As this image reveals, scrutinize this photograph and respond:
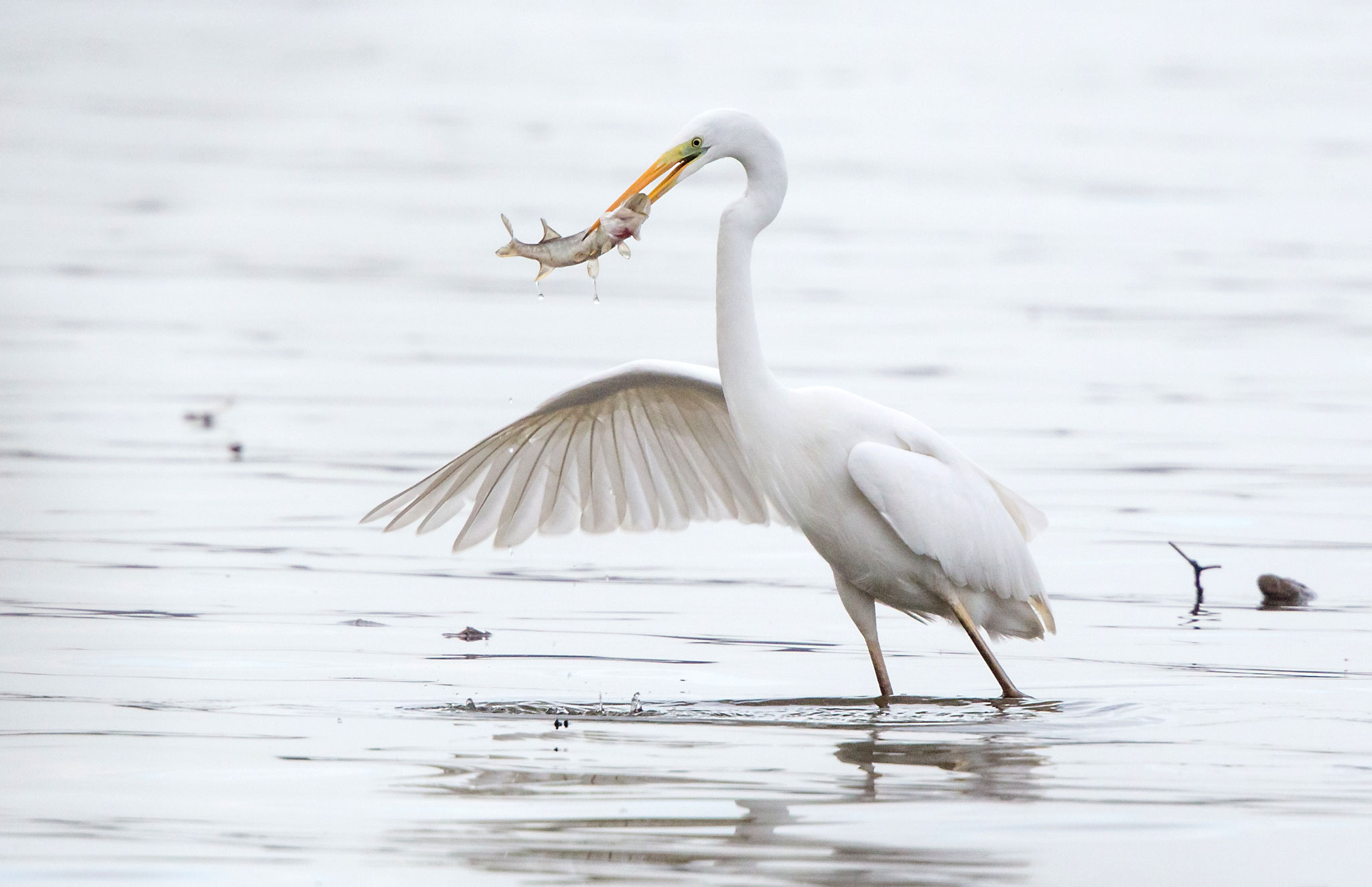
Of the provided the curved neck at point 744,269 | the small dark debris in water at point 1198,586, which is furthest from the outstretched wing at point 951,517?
the small dark debris in water at point 1198,586

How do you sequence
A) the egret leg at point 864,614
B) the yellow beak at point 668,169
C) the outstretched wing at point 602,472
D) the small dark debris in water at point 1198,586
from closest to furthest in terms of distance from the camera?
1. the yellow beak at point 668,169
2. the egret leg at point 864,614
3. the outstretched wing at point 602,472
4. the small dark debris in water at point 1198,586

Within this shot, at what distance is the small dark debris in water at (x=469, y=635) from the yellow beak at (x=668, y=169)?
5.60 feet

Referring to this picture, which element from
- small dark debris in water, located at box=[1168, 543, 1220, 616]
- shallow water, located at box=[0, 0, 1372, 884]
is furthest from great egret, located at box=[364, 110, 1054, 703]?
small dark debris in water, located at box=[1168, 543, 1220, 616]

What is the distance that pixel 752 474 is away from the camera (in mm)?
8133

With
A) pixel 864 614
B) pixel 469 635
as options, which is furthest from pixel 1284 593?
pixel 469 635

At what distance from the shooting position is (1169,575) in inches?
356

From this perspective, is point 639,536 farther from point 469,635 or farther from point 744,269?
point 744,269

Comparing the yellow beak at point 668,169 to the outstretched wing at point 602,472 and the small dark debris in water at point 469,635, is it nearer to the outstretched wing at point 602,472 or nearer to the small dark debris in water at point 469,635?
the outstretched wing at point 602,472

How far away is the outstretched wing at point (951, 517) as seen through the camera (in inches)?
286

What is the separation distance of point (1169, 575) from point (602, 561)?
2475 mm

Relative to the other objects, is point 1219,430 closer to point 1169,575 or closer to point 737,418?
point 1169,575

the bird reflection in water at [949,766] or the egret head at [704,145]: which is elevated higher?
the egret head at [704,145]

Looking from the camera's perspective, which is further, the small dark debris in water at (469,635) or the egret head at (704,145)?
the small dark debris in water at (469,635)

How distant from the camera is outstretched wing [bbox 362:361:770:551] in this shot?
805 centimetres
